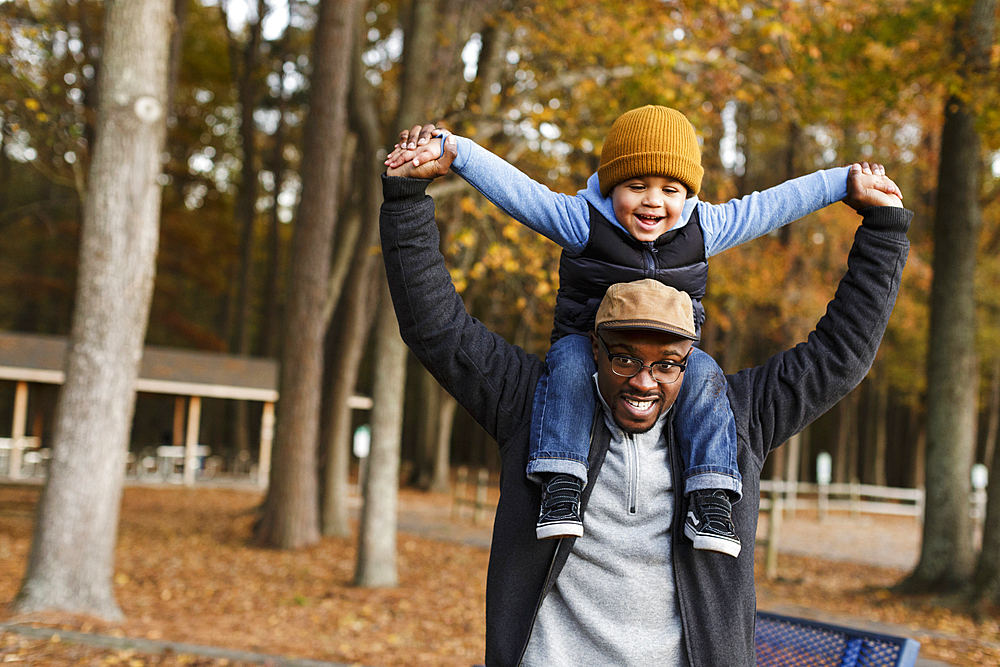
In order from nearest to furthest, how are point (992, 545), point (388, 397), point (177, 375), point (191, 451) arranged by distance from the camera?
point (992, 545) → point (388, 397) → point (191, 451) → point (177, 375)

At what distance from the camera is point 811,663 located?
131 inches

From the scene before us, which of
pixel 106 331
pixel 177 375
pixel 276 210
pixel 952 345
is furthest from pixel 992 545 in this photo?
pixel 177 375

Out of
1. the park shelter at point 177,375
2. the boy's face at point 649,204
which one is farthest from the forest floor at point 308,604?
the park shelter at point 177,375

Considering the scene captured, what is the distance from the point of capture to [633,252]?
2303mm

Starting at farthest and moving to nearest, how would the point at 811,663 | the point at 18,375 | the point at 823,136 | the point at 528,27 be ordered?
the point at 18,375 → the point at 823,136 → the point at 528,27 → the point at 811,663

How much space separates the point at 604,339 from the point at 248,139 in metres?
23.3

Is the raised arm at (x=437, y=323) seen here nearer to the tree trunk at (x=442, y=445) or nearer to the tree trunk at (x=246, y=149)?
the tree trunk at (x=246, y=149)

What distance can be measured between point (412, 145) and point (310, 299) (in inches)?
426

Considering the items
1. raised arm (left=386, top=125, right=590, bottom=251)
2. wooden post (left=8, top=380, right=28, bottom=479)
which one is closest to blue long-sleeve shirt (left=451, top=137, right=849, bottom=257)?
raised arm (left=386, top=125, right=590, bottom=251)

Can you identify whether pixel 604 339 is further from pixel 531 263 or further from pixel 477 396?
pixel 531 263

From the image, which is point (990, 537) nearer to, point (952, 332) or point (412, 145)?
point (952, 332)

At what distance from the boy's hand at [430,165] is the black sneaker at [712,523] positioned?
1.00 meters

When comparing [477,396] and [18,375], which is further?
[18,375]

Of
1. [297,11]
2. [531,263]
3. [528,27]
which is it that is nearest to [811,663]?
[531,263]
